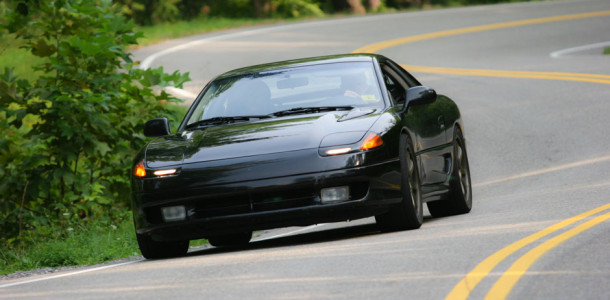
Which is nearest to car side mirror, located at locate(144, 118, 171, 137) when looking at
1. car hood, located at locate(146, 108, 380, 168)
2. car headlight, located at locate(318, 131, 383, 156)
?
car hood, located at locate(146, 108, 380, 168)

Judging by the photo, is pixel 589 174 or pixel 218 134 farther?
pixel 589 174

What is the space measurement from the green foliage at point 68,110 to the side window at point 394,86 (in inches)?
127

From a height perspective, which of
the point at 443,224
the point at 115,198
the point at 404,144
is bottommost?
the point at 115,198

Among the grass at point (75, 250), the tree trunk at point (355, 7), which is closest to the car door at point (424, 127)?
the grass at point (75, 250)

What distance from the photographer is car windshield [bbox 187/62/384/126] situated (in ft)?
32.0

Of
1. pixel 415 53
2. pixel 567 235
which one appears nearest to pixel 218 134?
pixel 567 235

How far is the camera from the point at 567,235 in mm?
8164

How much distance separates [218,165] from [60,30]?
4806 mm

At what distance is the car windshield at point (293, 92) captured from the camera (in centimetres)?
975

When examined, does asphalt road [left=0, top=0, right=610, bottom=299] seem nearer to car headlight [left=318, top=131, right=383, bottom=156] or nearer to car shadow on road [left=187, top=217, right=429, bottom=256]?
car shadow on road [left=187, top=217, right=429, bottom=256]

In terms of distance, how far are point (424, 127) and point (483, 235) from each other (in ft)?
6.02

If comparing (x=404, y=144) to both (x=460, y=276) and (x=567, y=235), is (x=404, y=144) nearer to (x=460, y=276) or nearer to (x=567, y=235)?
(x=567, y=235)

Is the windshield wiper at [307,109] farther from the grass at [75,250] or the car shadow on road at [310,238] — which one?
the grass at [75,250]

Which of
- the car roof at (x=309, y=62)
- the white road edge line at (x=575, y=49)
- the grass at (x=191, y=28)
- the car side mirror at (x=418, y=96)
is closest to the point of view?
the car side mirror at (x=418, y=96)
